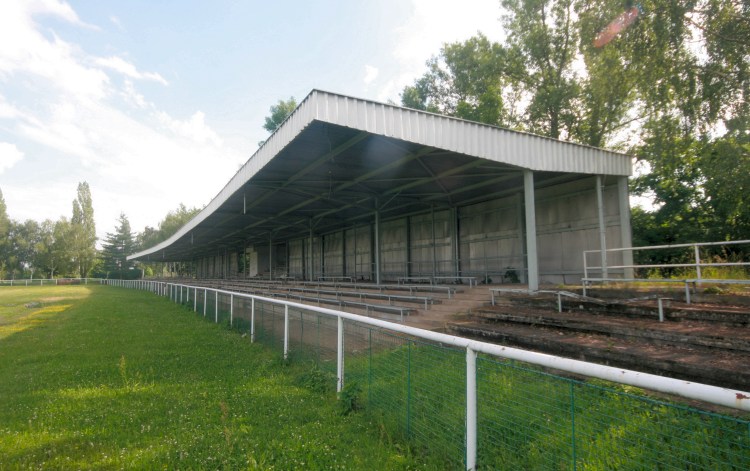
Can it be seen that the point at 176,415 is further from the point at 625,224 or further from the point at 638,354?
the point at 625,224

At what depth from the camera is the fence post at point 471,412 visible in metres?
3.05

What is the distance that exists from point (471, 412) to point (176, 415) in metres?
3.61

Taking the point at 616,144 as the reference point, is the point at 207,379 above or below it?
below

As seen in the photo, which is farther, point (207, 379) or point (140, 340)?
point (140, 340)

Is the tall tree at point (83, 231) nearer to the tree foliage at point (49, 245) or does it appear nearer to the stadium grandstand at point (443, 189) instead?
the tree foliage at point (49, 245)

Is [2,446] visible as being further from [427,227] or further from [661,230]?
[661,230]

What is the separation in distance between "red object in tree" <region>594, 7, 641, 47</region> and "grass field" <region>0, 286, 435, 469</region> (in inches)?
728

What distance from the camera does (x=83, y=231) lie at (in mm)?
77875

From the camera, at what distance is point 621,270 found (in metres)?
12.7

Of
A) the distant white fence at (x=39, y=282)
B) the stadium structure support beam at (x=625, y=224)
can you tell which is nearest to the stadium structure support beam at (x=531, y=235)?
the stadium structure support beam at (x=625, y=224)

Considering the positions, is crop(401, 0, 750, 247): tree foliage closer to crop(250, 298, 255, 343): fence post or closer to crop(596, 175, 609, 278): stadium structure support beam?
crop(596, 175, 609, 278): stadium structure support beam

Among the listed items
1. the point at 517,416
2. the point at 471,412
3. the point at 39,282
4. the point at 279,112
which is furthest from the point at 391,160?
the point at 39,282

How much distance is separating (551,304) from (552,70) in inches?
977

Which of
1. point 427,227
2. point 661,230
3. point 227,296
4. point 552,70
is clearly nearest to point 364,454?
point 227,296
